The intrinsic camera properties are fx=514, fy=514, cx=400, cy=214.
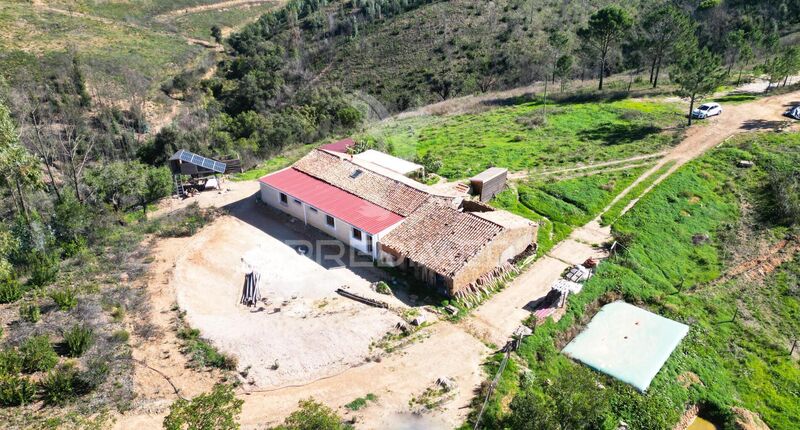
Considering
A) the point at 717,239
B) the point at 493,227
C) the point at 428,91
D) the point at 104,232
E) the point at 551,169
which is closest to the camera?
the point at 493,227

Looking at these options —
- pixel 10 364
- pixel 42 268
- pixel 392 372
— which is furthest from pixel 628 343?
pixel 42 268

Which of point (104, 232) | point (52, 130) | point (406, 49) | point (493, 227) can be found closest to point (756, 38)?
point (406, 49)

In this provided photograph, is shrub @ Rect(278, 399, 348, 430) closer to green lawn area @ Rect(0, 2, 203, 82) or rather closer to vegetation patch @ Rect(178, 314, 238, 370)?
vegetation patch @ Rect(178, 314, 238, 370)

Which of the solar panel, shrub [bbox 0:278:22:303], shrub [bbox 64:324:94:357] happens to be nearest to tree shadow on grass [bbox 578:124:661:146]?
the solar panel

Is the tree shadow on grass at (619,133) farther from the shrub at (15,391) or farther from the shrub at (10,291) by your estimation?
the shrub at (15,391)

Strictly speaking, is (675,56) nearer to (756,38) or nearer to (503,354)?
(756,38)

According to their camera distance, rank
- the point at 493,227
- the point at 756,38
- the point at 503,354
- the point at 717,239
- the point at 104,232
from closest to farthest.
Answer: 1. the point at 503,354
2. the point at 493,227
3. the point at 104,232
4. the point at 717,239
5. the point at 756,38
